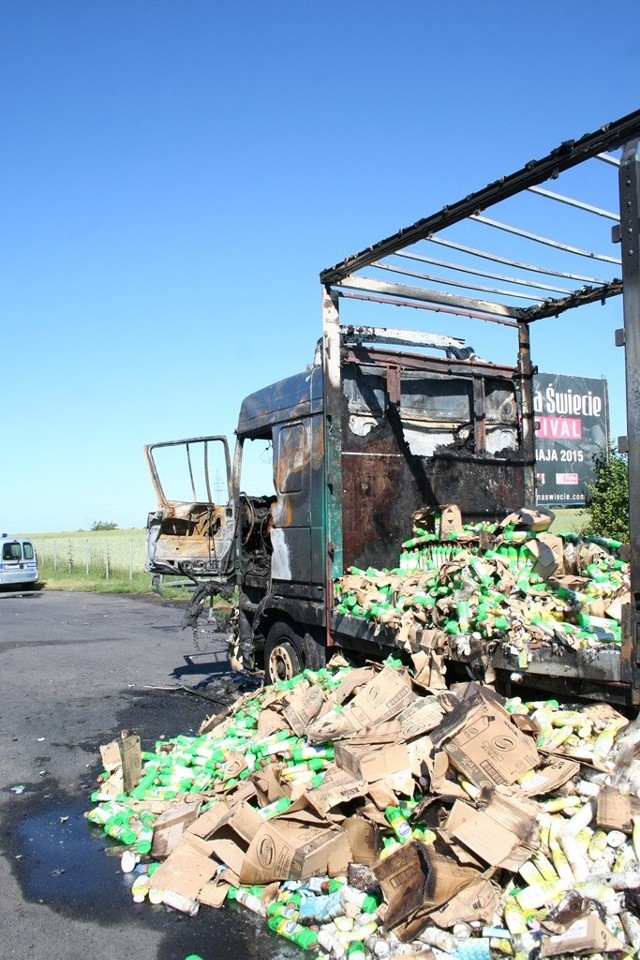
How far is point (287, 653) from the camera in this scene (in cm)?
703

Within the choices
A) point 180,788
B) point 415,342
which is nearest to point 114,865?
point 180,788

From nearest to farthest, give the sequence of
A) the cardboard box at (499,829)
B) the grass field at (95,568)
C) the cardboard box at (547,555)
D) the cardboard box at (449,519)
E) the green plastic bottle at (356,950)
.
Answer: the green plastic bottle at (356,950) < the cardboard box at (499,829) < the cardboard box at (547,555) < the cardboard box at (449,519) < the grass field at (95,568)

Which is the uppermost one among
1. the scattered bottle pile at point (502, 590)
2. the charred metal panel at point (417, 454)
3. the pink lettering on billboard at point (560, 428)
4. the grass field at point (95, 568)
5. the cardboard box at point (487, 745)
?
the pink lettering on billboard at point (560, 428)

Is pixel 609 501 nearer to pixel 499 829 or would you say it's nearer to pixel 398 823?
pixel 398 823

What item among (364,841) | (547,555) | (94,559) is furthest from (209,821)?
(94,559)

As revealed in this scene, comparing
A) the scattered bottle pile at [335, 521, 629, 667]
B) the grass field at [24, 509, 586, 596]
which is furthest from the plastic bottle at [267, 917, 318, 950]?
the grass field at [24, 509, 586, 596]

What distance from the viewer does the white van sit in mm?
23797

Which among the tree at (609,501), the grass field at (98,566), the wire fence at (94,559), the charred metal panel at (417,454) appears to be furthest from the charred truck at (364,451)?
the wire fence at (94,559)

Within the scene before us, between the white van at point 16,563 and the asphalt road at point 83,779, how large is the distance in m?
9.90

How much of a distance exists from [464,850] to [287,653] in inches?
145

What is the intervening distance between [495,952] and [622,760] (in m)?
0.99

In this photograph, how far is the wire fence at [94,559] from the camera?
93.7ft

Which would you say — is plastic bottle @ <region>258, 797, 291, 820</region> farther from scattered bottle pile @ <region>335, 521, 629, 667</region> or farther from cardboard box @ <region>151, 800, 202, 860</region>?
scattered bottle pile @ <region>335, 521, 629, 667</region>

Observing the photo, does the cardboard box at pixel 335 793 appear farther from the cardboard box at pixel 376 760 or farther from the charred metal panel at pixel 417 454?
the charred metal panel at pixel 417 454
